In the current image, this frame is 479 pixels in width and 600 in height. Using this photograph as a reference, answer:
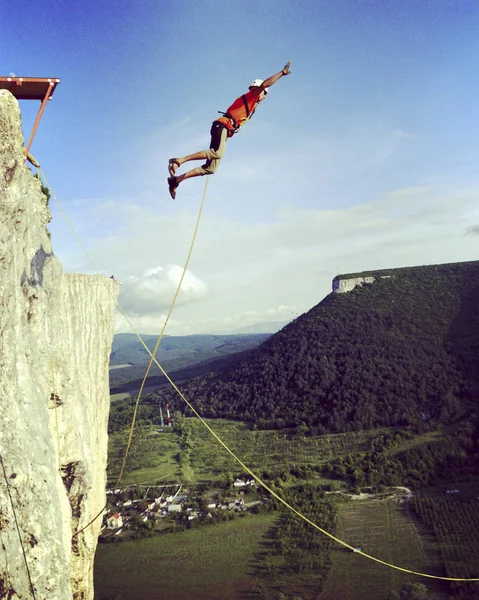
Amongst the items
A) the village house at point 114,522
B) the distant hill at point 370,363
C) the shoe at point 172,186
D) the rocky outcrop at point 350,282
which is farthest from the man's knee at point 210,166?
the rocky outcrop at point 350,282

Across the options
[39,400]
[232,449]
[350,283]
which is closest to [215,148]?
[39,400]

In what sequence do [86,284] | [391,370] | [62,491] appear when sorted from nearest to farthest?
1. [62,491]
2. [86,284]
3. [391,370]

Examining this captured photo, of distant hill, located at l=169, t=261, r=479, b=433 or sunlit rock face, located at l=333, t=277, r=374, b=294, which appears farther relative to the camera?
sunlit rock face, located at l=333, t=277, r=374, b=294

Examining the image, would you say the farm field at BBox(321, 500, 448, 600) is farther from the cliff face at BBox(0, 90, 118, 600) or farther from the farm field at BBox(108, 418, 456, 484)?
the cliff face at BBox(0, 90, 118, 600)

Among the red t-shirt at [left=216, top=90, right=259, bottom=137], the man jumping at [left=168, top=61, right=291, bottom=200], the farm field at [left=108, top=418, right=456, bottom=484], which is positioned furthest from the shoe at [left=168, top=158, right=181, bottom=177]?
the farm field at [left=108, top=418, right=456, bottom=484]

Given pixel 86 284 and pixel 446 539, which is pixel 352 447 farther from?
pixel 86 284

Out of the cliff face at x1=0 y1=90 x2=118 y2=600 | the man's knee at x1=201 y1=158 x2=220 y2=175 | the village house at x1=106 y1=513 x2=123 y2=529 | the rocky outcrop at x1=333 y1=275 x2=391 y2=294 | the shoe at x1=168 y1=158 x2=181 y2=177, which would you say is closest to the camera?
the cliff face at x1=0 y1=90 x2=118 y2=600

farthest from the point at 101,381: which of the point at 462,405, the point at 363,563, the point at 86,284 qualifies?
the point at 462,405
